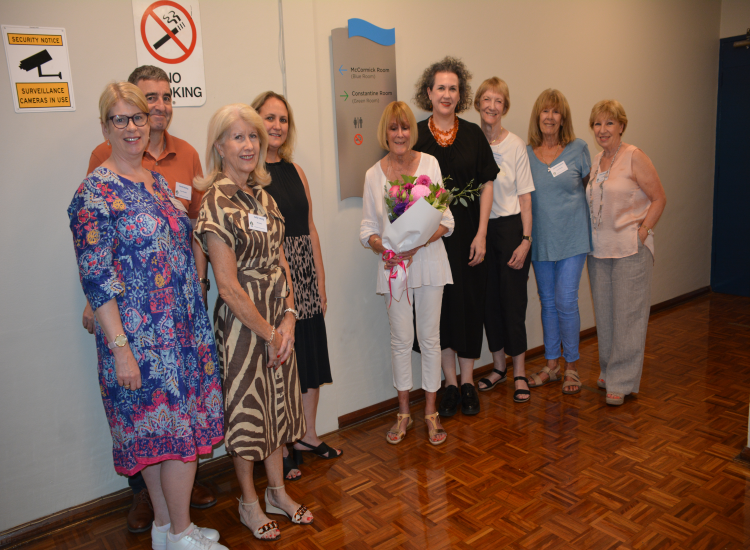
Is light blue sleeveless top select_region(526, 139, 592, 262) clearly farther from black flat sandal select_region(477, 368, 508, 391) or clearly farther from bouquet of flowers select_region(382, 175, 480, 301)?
bouquet of flowers select_region(382, 175, 480, 301)

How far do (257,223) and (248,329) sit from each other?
1.42 ft

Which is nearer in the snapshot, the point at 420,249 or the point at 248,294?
the point at 248,294

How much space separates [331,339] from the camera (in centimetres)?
338

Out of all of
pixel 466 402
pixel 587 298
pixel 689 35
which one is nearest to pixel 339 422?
pixel 466 402

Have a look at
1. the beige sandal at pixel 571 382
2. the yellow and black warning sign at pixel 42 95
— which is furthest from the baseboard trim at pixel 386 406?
the yellow and black warning sign at pixel 42 95

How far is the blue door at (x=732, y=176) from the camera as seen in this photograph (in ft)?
19.7

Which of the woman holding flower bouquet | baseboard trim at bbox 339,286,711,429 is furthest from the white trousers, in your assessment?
baseboard trim at bbox 339,286,711,429

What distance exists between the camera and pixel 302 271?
2783mm

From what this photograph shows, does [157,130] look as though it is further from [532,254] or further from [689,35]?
[689,35]

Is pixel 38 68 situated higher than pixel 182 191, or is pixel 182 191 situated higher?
pixel 38 68

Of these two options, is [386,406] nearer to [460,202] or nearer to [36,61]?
[460,202]

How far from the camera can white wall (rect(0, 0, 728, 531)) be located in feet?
7.91

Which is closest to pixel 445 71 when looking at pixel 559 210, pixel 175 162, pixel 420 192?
pixel 420 192

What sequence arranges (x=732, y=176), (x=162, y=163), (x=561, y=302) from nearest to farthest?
(x=162, y=163), (x=561, y=302), (x=732, y=176)
